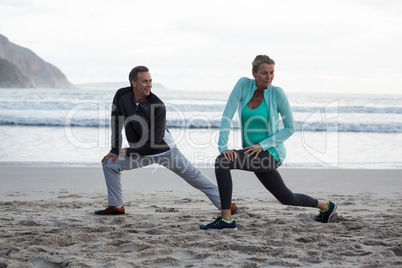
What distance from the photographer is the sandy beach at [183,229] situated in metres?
3.15

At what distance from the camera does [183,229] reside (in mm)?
4102

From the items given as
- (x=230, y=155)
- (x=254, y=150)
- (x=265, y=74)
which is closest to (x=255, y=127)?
(x=254, y=150)

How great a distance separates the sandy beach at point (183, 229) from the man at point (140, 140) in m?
0.37

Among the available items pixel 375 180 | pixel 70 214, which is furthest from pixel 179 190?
pixel 375 180

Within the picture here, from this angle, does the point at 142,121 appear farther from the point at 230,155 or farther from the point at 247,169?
the point at 247,169

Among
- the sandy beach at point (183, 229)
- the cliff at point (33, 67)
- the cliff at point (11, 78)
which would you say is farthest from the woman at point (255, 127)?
the cliff at point (33, 67)

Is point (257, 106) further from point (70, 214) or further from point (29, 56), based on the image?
point (29, 56)

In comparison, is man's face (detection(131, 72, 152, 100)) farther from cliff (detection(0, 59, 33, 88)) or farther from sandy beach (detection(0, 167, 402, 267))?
cliff (detection(0, 59, 33, 88))

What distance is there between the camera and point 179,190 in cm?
659

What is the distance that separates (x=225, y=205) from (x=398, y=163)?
286 inches

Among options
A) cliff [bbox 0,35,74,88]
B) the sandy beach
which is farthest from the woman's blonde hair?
cliff [bbox 0,35,74,88]

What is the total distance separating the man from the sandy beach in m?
0.37

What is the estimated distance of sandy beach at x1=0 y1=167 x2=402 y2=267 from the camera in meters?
3.15

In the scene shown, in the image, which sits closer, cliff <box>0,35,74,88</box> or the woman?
the woman
